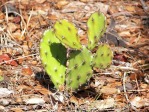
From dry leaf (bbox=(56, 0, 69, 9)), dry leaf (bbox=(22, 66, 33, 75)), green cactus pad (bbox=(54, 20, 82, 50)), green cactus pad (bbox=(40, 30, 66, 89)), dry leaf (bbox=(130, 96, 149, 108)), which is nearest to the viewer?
green cactus pad (bbox=(54, 20, 82, 50))

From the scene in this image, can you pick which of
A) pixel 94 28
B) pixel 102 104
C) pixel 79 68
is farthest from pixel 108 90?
pixel 94 28

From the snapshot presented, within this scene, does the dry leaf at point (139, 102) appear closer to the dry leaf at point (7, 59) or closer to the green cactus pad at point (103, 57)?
the green cactus pad at point (103, 57)

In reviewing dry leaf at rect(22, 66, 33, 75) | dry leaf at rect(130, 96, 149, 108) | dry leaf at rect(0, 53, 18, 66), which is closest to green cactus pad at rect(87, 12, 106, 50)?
dry leaf at rect(130, 96, 149, 108)

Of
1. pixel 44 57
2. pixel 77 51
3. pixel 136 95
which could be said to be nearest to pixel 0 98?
pixel 44 57

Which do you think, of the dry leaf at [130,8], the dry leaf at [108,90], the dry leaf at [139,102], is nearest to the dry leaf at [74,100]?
the dry leaf at [108,90]

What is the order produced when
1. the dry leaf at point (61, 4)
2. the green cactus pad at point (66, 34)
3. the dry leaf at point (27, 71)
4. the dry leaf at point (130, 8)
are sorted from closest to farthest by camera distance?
the green cactus pad at point (66, 34) < the dry leaf at point (27, 71) < the dry leaf at point (61, 4) < the dry leaf at point (130, 8)

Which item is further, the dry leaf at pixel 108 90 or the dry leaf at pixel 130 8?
the dry leaf at pixel 130 8

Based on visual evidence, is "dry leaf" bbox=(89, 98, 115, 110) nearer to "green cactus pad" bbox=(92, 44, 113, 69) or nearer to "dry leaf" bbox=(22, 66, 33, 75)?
"green cactus pad" bbox=(92, 44, 113, 69)
